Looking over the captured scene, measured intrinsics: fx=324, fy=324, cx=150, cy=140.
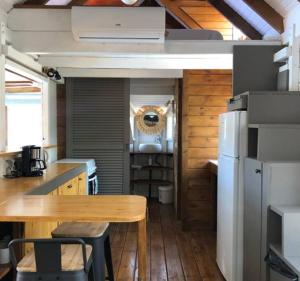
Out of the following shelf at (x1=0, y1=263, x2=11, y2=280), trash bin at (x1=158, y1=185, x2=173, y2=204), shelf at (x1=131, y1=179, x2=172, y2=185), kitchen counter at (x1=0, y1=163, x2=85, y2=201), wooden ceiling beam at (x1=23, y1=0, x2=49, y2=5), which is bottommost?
trash bin at (x1=158, y1=185, x2=173, y2=204)

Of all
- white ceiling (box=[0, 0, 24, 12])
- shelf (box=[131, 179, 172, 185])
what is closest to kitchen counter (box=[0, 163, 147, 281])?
white ceiling (box=[0, 0, 24, 12])

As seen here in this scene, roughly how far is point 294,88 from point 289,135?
629 millimetres

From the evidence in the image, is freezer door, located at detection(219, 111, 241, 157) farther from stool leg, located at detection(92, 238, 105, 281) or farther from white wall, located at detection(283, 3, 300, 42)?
stool leg, located at detection(92, 238, 105, 281)

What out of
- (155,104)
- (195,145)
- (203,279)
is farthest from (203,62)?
(155,104)

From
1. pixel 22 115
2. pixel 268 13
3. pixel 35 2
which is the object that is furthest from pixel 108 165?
pixel 268 13

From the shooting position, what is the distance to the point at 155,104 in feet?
23.5

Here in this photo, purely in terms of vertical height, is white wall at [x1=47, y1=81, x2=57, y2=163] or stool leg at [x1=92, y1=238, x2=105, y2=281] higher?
white wall at [x1=47, y1=81, x2=57, y2=163]

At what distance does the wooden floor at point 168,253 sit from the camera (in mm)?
3006

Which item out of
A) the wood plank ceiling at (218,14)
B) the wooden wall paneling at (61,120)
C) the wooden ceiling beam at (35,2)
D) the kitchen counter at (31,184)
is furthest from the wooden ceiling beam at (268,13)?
the wooden wall paneling at (61,120)

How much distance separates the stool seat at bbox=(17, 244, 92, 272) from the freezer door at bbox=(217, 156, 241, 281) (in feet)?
4.46

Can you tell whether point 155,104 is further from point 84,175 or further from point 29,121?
point 84,175

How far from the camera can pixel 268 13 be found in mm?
3131

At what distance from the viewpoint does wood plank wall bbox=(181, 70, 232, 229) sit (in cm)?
429

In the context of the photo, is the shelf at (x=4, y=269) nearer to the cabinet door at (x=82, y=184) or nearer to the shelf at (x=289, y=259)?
the shelf at (x=289, y=259)
